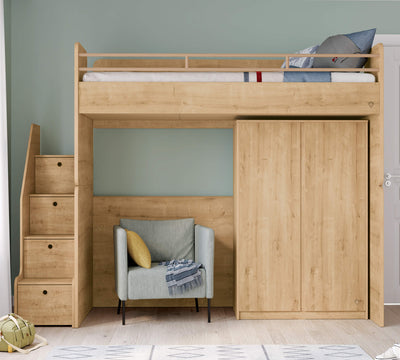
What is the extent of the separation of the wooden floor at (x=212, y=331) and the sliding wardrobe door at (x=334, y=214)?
0.74ft

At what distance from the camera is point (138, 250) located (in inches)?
134

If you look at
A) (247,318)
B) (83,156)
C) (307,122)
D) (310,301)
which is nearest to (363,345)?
(310,301)

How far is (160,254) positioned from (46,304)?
94cm

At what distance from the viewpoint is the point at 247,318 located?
11.4 feet

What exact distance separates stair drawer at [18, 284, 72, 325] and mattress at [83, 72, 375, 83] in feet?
5.01

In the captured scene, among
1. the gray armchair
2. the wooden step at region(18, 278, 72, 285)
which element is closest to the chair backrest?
the gray armchair

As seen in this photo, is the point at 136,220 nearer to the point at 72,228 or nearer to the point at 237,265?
the point at 72,228

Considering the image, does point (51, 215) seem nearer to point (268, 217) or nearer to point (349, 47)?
point (268, 217)

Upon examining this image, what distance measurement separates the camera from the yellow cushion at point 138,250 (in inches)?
133

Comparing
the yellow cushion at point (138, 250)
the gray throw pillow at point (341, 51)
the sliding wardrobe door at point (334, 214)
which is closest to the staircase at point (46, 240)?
the yellow cushion at point (138, 250)

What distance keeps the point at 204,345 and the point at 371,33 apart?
2.44m

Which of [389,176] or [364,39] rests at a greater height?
[364,39]

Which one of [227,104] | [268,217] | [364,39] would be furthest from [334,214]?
[364,39]

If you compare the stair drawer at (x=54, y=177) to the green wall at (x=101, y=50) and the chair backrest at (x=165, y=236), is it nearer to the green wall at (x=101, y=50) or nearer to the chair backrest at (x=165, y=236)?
the green wall at (x=101, y=50)
